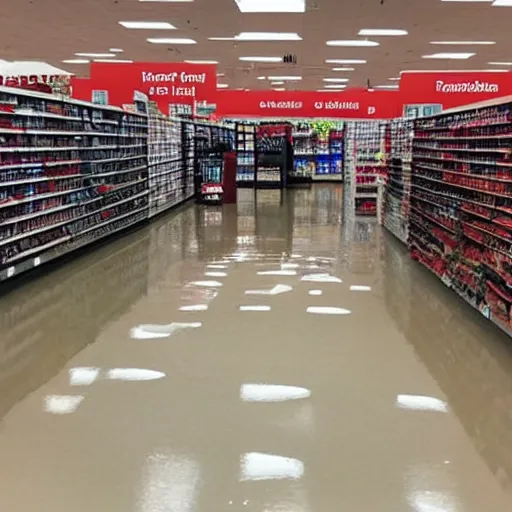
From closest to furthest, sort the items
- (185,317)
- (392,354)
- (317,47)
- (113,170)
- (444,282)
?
1. (392,354)
2. (185,317)
3. (444,282)
4. (113,170)
5. (317,47)

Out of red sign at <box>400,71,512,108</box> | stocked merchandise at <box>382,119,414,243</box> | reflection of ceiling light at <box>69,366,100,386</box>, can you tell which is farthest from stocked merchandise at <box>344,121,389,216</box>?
reflection of ceiling light at <box>69,366,100,386</box>

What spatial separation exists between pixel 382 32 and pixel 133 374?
11918 millimetres

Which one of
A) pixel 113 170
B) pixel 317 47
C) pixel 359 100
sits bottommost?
pixel 113 170

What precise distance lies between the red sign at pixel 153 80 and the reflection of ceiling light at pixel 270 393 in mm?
8462

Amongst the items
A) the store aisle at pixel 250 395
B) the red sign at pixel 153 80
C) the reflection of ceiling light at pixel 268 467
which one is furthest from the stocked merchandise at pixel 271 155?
the reflection of ceiling light at pixel 268 467

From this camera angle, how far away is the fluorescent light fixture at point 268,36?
1471 cm

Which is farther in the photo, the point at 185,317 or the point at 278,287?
the point at 278,287

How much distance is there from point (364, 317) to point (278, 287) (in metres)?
1.49

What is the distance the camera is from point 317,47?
54.4 feet

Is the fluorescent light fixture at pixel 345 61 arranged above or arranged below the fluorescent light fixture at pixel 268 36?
below

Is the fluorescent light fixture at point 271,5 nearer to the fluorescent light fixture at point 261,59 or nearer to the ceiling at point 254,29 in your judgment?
the ceiling at point 254,29

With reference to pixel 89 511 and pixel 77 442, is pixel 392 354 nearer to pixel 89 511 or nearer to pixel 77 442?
pixel 77 442

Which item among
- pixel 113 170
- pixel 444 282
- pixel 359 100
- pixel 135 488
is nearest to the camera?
pixel 135 488

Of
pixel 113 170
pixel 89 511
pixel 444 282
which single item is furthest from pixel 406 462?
pixel 113 170
